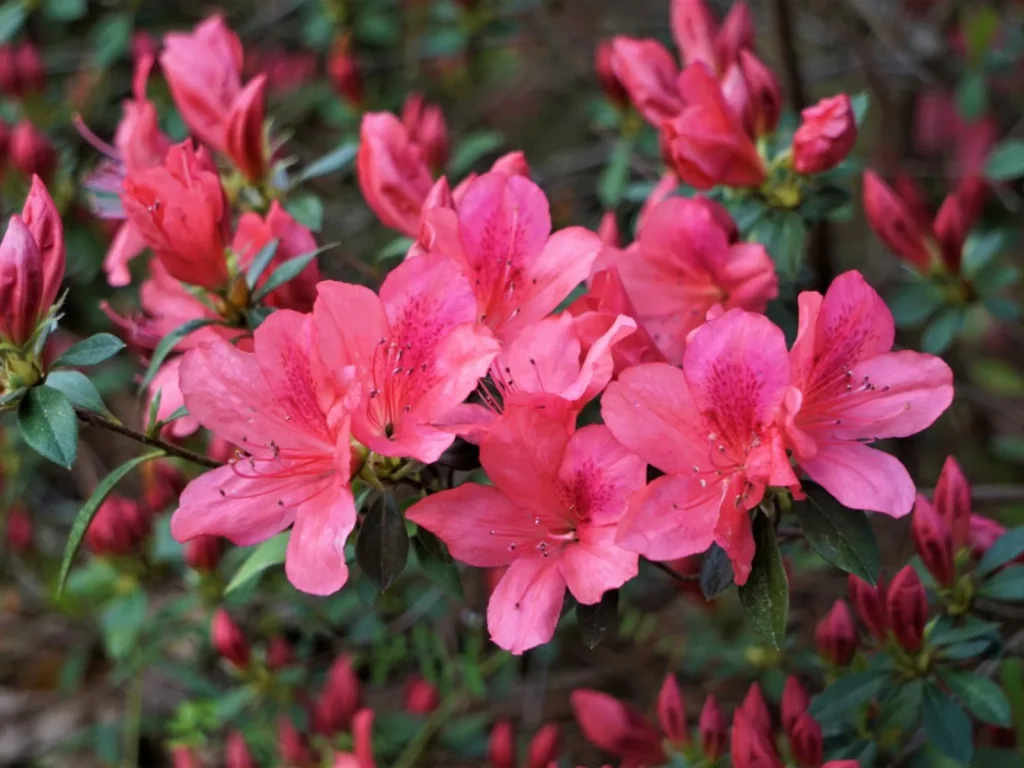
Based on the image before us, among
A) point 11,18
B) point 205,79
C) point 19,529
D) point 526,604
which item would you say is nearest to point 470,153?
point 205,79

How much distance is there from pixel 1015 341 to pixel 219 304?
9.30ft

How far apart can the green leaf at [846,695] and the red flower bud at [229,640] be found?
36.6 inches

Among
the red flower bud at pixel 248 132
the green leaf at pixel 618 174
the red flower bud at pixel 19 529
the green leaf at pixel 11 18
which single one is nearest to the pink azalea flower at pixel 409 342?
the red flower bud at pixel 248 132

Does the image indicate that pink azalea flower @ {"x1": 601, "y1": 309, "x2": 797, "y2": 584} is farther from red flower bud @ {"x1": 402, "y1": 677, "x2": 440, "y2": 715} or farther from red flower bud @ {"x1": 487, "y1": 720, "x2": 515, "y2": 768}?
red flower bud @ {"x1": 402, "y1": 677, "x2": 440, "y2": 715}

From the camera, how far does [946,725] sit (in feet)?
4.20

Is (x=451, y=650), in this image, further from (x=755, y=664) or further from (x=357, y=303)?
(x=357, y=303)

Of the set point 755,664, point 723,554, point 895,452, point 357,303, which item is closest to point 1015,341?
point 895,452

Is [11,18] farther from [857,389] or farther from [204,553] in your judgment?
[857,389]

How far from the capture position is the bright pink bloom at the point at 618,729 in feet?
4.96

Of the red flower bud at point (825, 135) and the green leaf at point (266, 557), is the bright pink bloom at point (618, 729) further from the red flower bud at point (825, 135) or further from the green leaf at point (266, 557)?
the red flower bud at point (825, 135)

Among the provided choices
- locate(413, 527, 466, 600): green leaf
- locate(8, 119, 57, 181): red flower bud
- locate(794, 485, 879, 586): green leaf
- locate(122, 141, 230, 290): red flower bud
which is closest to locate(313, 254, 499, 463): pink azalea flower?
locate(413, 527, 466, 600): green leaf

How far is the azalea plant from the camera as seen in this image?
1.03 meters

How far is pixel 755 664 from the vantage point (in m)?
1.87

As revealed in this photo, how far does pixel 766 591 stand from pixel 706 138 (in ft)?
1.84
